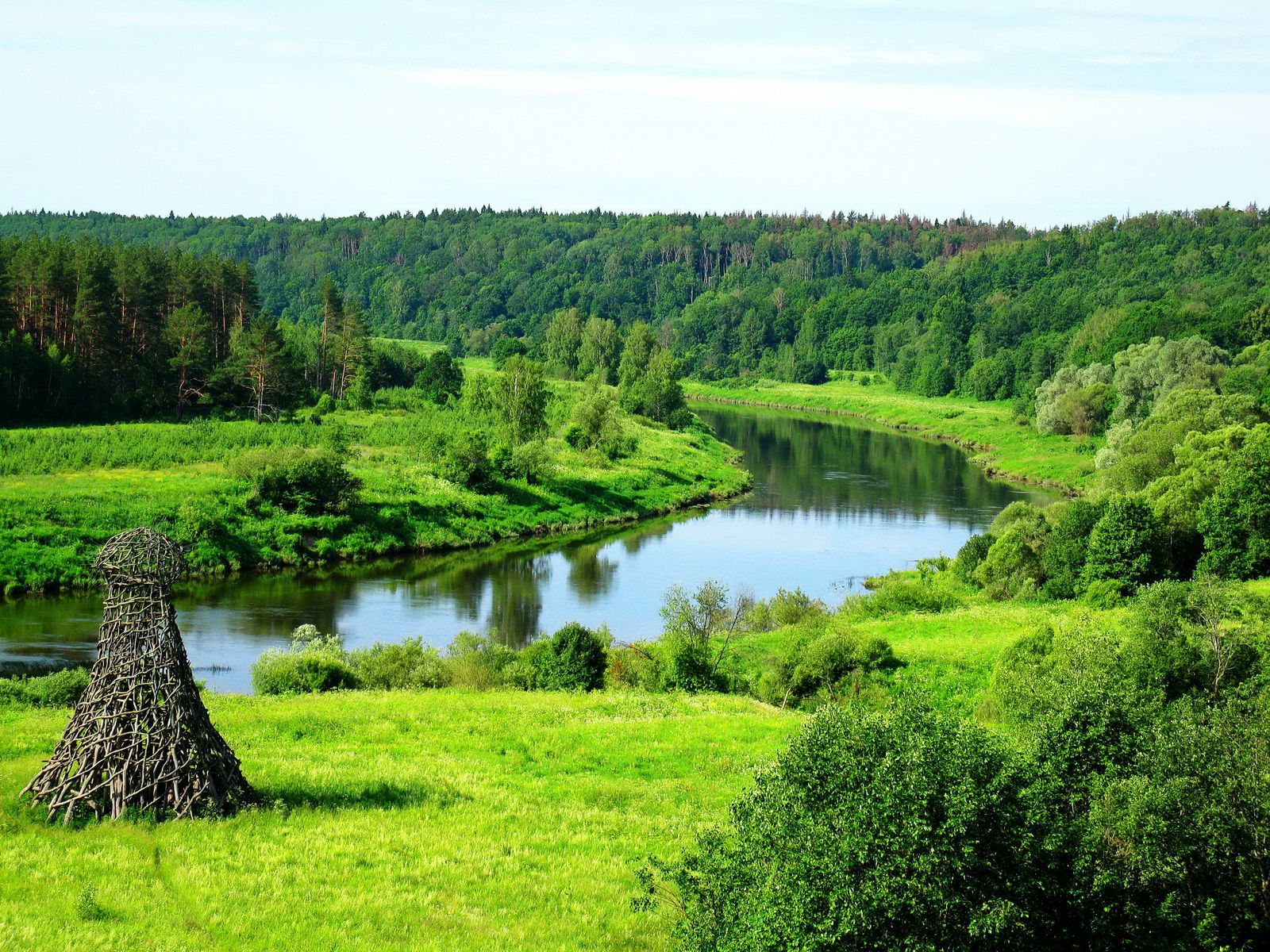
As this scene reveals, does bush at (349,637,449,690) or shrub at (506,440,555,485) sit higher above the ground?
shrub at (506,440,555,485)

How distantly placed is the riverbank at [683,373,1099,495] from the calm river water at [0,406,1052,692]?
4.75 m

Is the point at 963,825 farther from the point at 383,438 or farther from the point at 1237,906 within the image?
the point at 383,438

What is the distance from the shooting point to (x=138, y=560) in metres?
18.7

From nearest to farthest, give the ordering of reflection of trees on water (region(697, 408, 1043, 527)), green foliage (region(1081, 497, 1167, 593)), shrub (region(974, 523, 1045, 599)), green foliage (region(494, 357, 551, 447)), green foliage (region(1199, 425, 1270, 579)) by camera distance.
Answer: green foliage (region(1081, 497, 1167, 593))
green foliage (region(1199, 425, 1270, 579))
shrub (region(974, 523, 1045, 599))
reflection of trees on water (region(697, 408, 1043, 527))
green foliage (region(494, 357, 551, 447))

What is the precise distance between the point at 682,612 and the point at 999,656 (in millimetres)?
10783

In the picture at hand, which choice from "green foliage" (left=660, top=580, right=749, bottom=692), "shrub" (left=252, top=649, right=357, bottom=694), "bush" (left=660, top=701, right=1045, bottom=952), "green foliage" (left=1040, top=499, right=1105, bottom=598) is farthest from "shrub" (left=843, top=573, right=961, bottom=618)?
"bush" (left=660, top=701, right=1045, bottom=952)

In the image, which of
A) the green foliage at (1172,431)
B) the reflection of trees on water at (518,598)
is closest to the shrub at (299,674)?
the reflection of trees on water at (518,598)

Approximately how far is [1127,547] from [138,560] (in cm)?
3846

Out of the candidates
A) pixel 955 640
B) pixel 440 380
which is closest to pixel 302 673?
pixel 955 640

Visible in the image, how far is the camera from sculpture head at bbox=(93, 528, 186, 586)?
60.6ft

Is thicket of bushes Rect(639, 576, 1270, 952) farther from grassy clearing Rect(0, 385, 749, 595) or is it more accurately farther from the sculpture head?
grassy clearing Rect(0, 385, 749, 595)

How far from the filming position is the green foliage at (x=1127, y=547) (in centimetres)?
4547

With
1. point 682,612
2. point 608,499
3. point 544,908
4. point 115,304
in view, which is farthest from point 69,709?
point 115,304

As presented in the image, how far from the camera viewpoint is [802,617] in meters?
46.3
